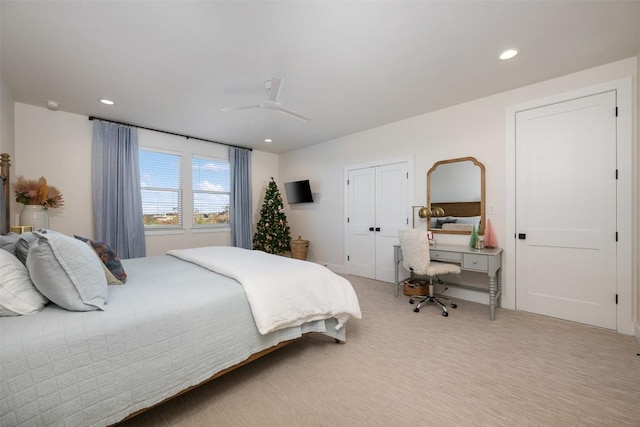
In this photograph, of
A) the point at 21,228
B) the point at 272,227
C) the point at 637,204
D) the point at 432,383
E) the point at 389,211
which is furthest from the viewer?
the point at 272,227

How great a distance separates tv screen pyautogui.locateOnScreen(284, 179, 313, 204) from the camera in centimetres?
562

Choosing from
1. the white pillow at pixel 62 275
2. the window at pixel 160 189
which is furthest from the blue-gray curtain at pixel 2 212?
the window at pixel 160 189

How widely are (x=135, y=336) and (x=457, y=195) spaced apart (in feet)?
12.4

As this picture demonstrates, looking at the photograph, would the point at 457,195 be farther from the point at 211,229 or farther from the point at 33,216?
the point at 33,216

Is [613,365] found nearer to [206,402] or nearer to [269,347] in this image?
[269,347]

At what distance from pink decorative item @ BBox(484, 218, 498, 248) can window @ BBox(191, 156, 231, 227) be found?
4630 millimetres

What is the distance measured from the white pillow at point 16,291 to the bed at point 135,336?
3 cm

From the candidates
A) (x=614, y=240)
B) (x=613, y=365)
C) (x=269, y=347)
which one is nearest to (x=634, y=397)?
(x=613, y=365)

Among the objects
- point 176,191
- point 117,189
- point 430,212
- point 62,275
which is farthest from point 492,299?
point 117,189

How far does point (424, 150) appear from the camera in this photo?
397cm

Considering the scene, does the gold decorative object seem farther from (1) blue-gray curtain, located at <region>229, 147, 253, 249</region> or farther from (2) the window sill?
(2) the window sill

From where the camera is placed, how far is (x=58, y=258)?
1.32 m

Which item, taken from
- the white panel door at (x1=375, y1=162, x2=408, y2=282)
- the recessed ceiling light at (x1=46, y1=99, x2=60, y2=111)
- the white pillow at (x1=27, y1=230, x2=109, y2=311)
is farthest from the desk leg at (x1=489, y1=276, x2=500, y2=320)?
the recessed ceiling light at (x1=46, y1=99, x2=60, y2=111)

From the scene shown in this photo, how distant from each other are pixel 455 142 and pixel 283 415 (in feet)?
12.2
